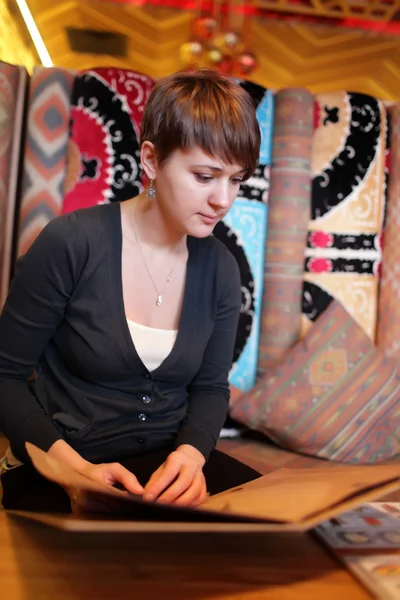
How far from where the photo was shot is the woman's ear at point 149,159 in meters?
0.93

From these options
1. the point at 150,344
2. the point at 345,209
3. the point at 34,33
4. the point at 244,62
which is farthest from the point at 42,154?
the point at 34,33

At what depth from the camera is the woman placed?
33.9 inches

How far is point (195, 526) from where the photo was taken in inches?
20.0

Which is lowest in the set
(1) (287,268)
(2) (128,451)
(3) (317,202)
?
(2) (128,451)

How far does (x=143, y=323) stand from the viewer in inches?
39.9

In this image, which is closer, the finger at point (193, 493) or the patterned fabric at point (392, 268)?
the finger at point (193, 493)

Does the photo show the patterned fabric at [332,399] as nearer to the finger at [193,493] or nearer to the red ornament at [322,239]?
the red ornament at [322,239]

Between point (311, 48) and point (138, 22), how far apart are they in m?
1.42

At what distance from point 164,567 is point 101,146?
1126 millimetres

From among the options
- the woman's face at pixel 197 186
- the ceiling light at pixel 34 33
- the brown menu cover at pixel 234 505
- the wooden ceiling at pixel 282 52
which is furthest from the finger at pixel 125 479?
the wooden ceiling at pixel 282 52

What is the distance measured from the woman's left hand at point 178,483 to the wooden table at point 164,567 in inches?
3.5

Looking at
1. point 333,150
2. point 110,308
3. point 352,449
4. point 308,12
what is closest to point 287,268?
point 333,150

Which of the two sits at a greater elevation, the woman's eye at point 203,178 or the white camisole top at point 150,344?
the woman's eye at point 203,178

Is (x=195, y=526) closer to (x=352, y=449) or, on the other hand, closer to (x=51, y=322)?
(x=51, y=322)
